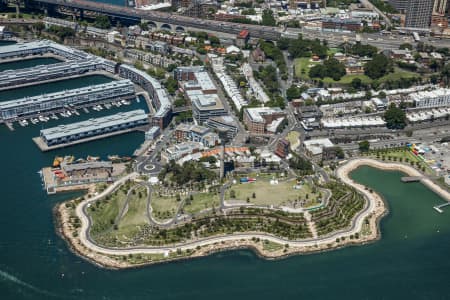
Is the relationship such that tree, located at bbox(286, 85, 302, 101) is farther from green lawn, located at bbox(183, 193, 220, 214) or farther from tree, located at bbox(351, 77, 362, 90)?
green lawn, located at bbox(183, 193, 220, 214)

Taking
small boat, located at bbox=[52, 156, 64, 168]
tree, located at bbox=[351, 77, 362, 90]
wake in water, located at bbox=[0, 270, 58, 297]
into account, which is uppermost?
tree, located at bbox=[351, 77, 362, 90]

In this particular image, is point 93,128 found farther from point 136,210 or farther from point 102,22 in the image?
point 102,22

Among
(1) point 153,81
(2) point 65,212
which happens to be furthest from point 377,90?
(2) point 65,212

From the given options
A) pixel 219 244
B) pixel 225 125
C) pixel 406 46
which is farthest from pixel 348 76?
pixel 219 244

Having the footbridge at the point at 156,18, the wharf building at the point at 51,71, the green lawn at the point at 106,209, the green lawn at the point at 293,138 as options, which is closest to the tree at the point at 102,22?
the footbridge at the point at 156,18

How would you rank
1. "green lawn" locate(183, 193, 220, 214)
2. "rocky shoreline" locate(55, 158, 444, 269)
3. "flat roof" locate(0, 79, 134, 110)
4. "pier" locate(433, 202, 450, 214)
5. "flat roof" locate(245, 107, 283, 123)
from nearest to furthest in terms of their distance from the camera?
1. "rocky shoreline" locate(55, 158, 444, 269)
2. "green lawn" locate(183, 193, 220, 214)
3. "pier" locate(433, 202, 450, 214)
4. "flat roof" locate(245, 107, 283, 123)
5. "flat roof" locate(0, 79, 134, 110)

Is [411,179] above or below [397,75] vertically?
below

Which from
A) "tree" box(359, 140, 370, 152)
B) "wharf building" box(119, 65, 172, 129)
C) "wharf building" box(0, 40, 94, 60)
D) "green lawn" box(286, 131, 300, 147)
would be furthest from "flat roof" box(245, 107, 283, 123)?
"wharf building" box(0, 40, 94, 60)
